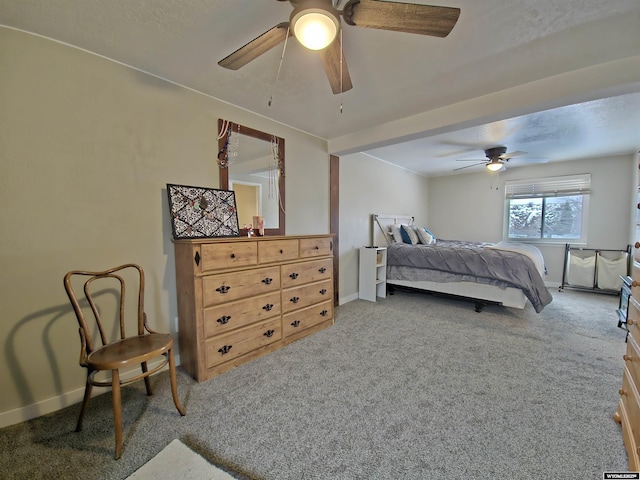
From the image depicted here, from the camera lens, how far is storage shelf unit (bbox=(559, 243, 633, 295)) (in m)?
4.06

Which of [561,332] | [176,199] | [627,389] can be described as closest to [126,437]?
Result: [176,199]

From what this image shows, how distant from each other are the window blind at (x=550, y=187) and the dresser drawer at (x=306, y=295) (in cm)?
466

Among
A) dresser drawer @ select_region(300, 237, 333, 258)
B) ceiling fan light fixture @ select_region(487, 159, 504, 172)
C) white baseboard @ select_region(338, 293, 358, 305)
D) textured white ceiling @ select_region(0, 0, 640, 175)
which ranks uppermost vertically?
textured white ceiling @ select_region(0, 0, 640, 175)

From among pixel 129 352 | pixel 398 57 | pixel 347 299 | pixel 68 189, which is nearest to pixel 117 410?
pixel 129 352

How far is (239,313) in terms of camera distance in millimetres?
2094

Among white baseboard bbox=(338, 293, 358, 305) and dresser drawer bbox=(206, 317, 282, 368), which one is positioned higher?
dresser drawer bbox=(206, 317, 282, 368)

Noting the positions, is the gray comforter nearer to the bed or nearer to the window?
the bed

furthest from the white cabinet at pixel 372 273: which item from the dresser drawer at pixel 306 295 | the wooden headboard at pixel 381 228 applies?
the dresser drawer at pixel 306 295

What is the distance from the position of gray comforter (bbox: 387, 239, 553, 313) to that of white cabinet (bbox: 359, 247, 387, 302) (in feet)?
0.80

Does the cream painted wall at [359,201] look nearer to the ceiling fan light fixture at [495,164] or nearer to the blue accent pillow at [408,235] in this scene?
the blue accent pillow at [408,235]

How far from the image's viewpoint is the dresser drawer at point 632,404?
Answer: 1157 millimetres

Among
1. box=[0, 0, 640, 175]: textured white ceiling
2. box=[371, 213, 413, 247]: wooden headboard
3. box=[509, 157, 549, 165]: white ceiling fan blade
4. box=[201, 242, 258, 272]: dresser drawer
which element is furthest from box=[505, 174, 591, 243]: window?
box=[201, 242, 258, 272]: dresser drawer

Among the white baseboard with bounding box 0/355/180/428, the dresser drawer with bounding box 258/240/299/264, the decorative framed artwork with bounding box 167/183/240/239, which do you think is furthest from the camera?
the dresser drawer with bounding box 258/240/299/264

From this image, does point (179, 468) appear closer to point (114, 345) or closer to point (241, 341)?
point (114, 345)
